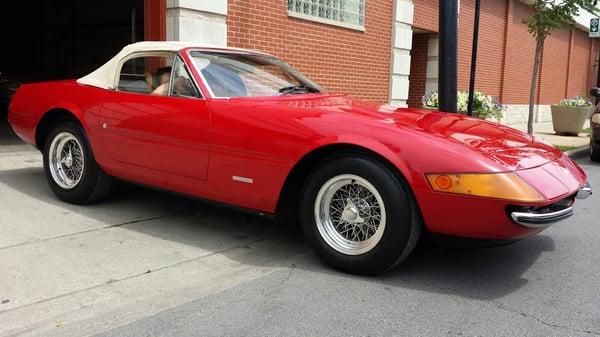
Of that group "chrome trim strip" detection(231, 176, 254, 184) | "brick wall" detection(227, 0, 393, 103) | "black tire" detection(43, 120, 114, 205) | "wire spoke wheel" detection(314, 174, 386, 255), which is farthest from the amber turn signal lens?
"brick wall" detection(227, 0, 393, 103)

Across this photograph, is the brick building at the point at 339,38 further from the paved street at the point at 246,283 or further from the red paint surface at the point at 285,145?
the paved street at the point at 246,283

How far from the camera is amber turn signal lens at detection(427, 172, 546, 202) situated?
10.5ft

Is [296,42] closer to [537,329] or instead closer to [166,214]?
[166,214]

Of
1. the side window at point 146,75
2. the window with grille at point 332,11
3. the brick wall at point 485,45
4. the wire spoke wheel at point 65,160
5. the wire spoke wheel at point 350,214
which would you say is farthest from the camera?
the brick wall at point 485,45

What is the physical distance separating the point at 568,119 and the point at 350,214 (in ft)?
44.3

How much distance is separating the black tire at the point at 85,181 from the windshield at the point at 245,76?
4.44ft

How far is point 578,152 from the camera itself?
1158 cm

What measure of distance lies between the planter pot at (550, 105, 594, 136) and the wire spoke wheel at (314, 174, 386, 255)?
1341 cm

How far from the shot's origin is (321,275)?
12.3 feet

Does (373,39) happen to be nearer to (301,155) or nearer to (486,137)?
(486,137)

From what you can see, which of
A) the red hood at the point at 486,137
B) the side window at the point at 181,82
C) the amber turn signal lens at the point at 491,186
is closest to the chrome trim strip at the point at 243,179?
the side window at the point at 181,82

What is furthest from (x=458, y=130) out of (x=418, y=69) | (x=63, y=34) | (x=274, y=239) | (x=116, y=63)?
(x=63, y=34)

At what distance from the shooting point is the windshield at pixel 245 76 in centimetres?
441

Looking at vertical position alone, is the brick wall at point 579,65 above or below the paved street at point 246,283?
above
